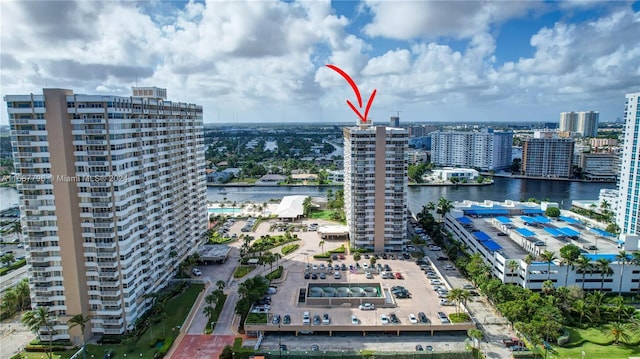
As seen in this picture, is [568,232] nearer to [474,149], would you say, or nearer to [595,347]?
[595,347]

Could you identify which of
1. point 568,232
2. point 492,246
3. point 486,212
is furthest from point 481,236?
point 486,212

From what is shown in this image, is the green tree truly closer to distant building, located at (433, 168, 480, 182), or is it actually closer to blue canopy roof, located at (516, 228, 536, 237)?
blue canopy roof, located at (516, 228, 536, 237)

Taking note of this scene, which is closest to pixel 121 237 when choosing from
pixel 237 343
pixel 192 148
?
pixel 237 343

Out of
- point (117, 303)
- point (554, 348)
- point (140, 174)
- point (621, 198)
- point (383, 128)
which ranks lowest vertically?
point (554, 348)

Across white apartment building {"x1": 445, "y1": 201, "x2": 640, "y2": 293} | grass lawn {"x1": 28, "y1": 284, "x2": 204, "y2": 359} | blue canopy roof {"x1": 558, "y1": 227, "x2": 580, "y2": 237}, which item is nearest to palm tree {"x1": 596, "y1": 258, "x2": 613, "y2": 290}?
white apartment building {"x1": 445, "y1": 201, "x2": 640, "y2": 293}

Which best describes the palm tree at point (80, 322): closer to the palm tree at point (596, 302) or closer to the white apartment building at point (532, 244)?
the white apartment building at point (532, 244)

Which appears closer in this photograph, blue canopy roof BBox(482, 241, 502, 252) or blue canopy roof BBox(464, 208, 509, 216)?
blue canopy roof BBox(482, 241, 502, 252)

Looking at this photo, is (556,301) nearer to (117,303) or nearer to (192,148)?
(117,303)
